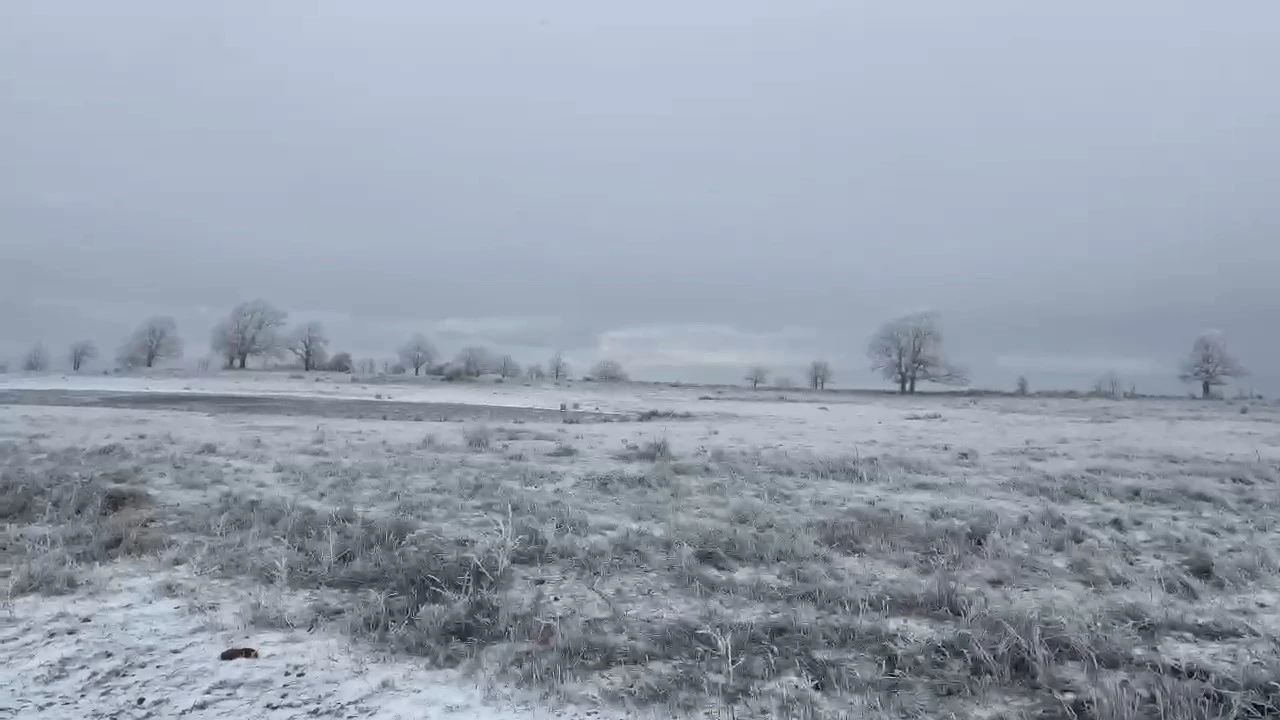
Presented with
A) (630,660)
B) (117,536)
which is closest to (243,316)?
(117,536)

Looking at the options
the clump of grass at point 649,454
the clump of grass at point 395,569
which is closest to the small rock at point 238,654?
the clump of grass at point 395,569

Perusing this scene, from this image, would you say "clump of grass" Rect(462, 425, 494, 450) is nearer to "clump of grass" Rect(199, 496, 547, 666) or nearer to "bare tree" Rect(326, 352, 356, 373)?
"clump of grass" Rect(199, 496, 547, 666)

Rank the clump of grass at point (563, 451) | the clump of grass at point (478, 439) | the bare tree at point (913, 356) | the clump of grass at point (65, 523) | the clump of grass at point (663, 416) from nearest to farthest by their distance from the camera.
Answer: the clump of grass at point (65, 523) → the clump of grass at point (563, 451) → the clump of grass at point (478, 439) → the clump of grass at point (663, 416) → the bare tree at point (913, 356)

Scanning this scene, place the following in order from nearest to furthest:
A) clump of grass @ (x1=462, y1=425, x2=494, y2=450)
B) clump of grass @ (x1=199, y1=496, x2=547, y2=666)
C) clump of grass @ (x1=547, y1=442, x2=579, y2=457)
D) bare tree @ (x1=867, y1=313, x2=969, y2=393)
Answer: clump of grass @ (x1=199, y1=496, x2=547, y2=666)
clump of grass @ (x1=547, y1=442, x2=579, y2=457)
clump of grass @ (x1=462, y1=425, x2=494, y2=450)
bare tree @ (x1=867, y1=313, x2=969, y2=393)

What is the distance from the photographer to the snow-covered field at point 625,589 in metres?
4.93

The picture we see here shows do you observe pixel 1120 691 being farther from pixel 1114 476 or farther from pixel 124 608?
pixel 1114 476

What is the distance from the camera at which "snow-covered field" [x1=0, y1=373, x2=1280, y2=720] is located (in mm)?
4926

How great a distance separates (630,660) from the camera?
216 inches

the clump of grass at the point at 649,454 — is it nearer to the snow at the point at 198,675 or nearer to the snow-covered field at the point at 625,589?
the snow-covered field at the point at 625,589

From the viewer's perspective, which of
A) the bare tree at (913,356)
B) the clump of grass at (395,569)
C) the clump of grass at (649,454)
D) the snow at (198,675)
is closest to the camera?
the snow at (198,675)

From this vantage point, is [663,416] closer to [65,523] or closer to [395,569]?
[65,523]

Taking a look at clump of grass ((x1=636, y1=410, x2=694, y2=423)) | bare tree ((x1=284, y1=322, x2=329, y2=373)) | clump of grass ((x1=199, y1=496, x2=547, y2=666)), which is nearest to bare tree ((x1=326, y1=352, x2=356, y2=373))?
bare tree ((x1=284, y1=322, x2=329, y2=373))

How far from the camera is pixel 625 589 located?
7.20 m

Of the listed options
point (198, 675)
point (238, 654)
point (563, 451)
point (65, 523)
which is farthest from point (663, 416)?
point (198, 675)
